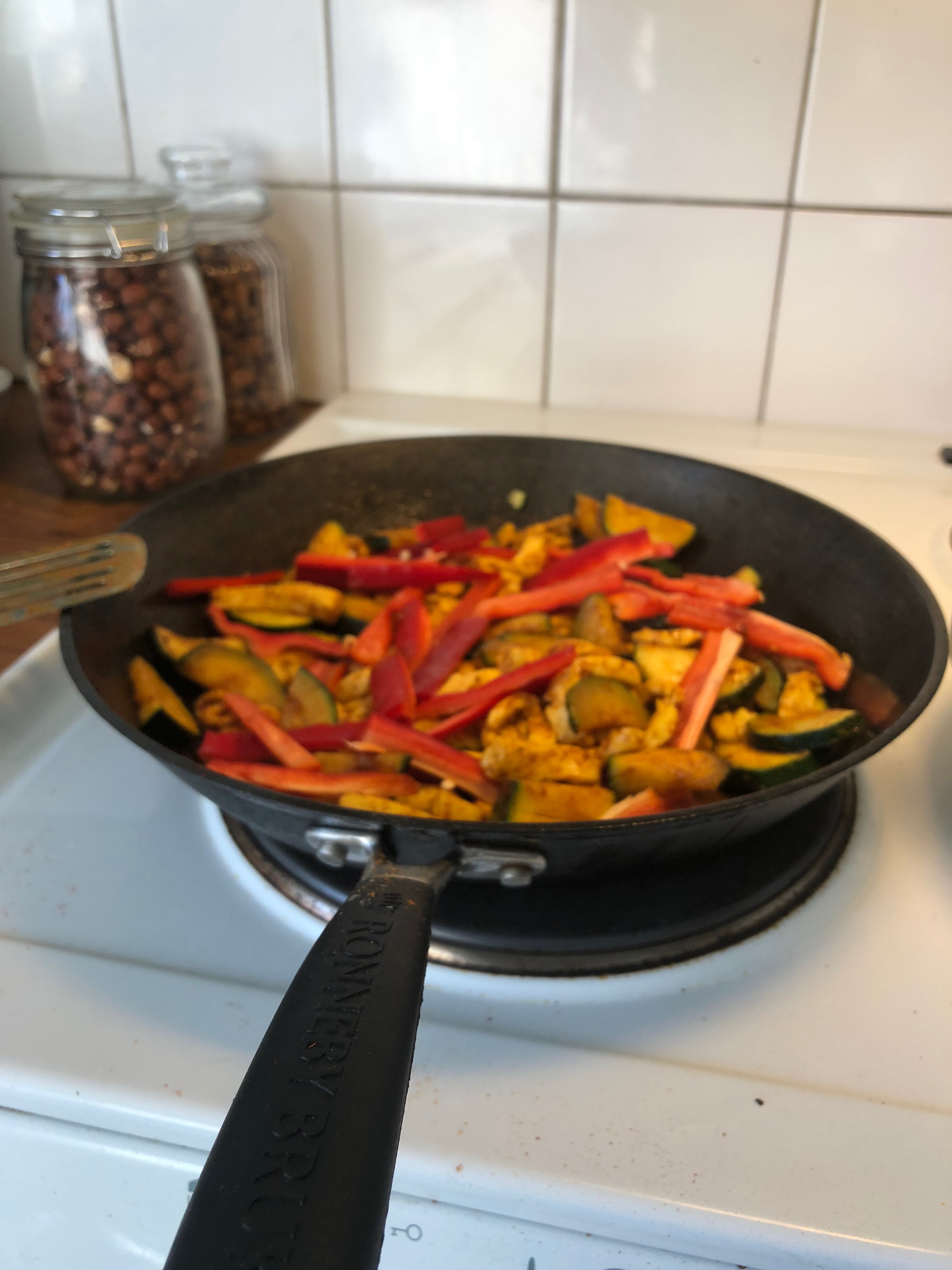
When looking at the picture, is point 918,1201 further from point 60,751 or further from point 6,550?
point 6,550

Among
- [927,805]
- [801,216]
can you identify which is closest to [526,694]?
[927,805]

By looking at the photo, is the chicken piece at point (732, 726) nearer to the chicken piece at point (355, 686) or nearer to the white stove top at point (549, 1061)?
the white stove top at point (549, 1061)

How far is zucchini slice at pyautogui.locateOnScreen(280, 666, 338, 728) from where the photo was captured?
710 millimetres

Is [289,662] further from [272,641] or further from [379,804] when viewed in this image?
[379,804]

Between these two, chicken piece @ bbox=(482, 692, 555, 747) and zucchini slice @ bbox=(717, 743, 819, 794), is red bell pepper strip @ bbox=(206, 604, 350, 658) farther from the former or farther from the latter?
zucchini slice @ bbox=(717, 743, 819, 794)

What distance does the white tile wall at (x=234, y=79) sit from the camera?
43.7 inches

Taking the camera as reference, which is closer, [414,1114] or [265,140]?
[414,1114]

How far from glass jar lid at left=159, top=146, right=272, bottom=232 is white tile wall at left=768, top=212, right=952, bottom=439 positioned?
0.66 metres

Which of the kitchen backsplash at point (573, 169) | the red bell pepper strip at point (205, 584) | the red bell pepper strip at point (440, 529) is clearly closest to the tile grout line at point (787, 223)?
the kitchen backsplash at point (573, 169)

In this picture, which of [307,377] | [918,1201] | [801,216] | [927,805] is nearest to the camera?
[918,1201]

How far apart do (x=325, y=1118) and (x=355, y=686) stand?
1.46 ft

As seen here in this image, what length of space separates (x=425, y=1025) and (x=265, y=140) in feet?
3.61

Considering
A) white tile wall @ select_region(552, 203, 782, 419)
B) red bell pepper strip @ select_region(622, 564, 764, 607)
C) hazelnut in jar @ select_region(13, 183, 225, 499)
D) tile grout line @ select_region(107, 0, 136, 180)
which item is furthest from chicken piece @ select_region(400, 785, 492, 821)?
tile grout line @ select_region(107, 0, 136, 180)

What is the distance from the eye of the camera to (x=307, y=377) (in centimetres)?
132
